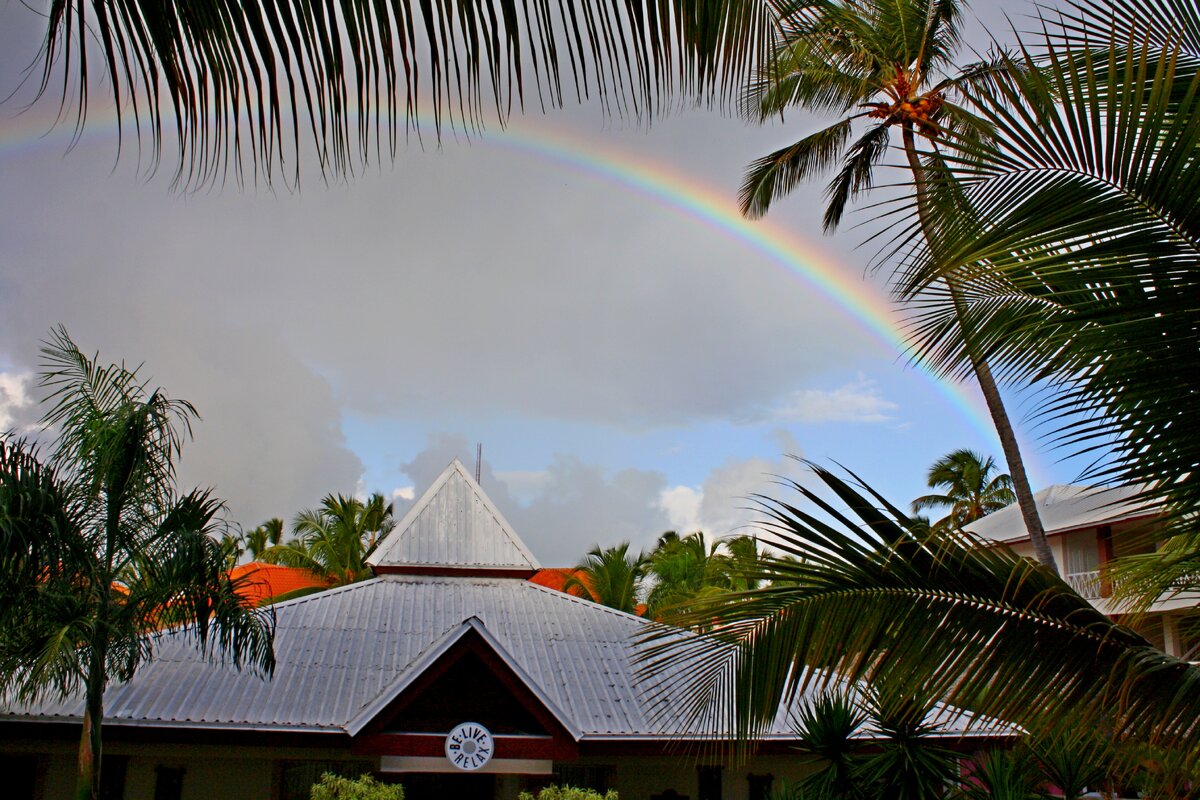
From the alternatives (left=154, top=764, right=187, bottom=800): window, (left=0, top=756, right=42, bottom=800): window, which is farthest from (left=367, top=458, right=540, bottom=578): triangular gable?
(left=0, top=756, right=42, bottom=800): window

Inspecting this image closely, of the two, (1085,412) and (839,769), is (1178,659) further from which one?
(839,769)

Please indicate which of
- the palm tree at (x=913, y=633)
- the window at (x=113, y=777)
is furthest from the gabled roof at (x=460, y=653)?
the palm tree at (x=913, y=633)

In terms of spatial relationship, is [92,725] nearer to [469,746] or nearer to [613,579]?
[469,746]

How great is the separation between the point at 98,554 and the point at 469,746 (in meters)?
5.39

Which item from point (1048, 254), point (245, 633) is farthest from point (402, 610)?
point (1048, 254)

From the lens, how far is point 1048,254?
3852 mm

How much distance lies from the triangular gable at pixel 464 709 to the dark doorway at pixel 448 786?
7.44 feet

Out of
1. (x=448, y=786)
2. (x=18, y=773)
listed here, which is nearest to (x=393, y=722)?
(x=448, y=786)

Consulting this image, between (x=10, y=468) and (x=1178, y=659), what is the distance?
10118mm

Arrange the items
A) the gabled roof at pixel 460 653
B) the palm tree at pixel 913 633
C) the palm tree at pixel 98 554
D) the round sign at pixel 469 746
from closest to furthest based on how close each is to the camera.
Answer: the palm tree at pixel 913 633
the palm tree at pixel 98 554
the gabled roof at pixel 460 653
the round sign at pixel 469 746

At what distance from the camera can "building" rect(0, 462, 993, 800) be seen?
13.0 meters

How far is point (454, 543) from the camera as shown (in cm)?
1903

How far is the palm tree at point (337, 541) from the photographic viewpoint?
3722cm

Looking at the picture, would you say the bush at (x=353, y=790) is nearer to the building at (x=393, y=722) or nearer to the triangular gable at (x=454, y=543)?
the building at (x=393, y=722)
